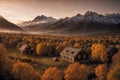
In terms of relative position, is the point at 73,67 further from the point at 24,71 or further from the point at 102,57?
the point at 102,57

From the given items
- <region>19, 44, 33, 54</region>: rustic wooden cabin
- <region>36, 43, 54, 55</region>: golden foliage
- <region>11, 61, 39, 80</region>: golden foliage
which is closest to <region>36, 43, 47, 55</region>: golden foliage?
<region>36, 43, 54, 55</region>: golden foliage

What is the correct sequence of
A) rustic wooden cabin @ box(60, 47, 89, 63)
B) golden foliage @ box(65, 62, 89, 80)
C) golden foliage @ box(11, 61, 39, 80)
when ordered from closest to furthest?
golden foliage @ box(11, 61, 39, 80) → golden foliage @ box(65, 62, 89, 80) → rustic wooden cabin @ box(60, 47, 89, 63)

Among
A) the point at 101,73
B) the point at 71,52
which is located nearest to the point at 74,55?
the point at 71,52

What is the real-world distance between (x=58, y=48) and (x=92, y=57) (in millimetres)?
22657

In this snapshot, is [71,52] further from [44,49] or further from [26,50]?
[26,50]

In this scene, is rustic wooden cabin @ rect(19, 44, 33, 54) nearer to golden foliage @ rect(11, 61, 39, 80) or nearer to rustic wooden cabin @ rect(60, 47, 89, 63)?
rustic wooden cabin @ rect(60, 47, 89, 63)

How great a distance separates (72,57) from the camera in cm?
12531

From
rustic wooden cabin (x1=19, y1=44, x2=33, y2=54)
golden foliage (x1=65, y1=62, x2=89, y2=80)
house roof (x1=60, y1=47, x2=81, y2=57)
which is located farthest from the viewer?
rustic wooden cabin (x1=19, y1=44, x2=33, y2=54)

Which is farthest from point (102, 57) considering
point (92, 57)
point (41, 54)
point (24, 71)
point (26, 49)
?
point (24, 71)

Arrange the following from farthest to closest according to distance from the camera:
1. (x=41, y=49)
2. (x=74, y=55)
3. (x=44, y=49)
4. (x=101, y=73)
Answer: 1. (x=44, y=49)
2. (x=41, y=49)
3. (x=74, y=55)
4. (x=101, y=73)

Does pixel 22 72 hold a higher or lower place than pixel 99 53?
higher

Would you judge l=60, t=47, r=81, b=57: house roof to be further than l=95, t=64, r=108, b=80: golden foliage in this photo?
Yes

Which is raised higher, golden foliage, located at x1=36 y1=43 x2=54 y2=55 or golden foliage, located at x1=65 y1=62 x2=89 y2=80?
golden foliage, located at x1=36 y1=43 x2=54 y2=55

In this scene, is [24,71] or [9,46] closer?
[24,71]
